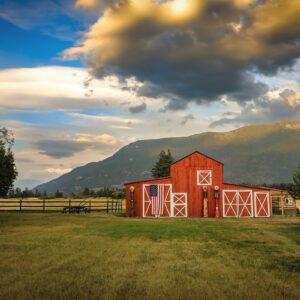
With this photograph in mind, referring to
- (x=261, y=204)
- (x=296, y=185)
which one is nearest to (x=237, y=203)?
(x=261, y=204)

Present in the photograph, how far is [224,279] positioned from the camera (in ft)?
36.0

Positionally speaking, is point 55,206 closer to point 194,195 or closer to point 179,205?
point 179,205

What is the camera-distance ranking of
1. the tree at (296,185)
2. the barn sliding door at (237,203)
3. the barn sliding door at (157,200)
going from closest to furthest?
1. the barn sliding door at (157,200)
2. the barn sliding door at (237,203)
3. the tree at (296,185)

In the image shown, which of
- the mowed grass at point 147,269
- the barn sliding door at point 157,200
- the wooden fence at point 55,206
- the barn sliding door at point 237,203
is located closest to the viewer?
the mowed grass at point 147,269

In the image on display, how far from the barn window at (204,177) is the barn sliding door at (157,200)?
329cm

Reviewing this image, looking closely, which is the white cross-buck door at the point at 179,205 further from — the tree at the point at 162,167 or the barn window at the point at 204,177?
the tree at the point at 162,167

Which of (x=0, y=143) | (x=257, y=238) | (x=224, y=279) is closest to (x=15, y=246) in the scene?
(x=224, y=279)

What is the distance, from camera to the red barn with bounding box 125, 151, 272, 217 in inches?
1921

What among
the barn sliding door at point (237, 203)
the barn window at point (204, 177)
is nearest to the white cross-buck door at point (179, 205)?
the barn window at point (204, 177)

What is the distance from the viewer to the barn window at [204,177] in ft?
161

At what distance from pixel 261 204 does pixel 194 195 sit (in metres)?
7.63

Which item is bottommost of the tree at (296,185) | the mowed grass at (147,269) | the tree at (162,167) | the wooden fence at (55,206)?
the mowed grass at (147,269)

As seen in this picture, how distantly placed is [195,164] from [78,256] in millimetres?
35566

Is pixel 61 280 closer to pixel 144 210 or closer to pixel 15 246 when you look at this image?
pixel 15 246
